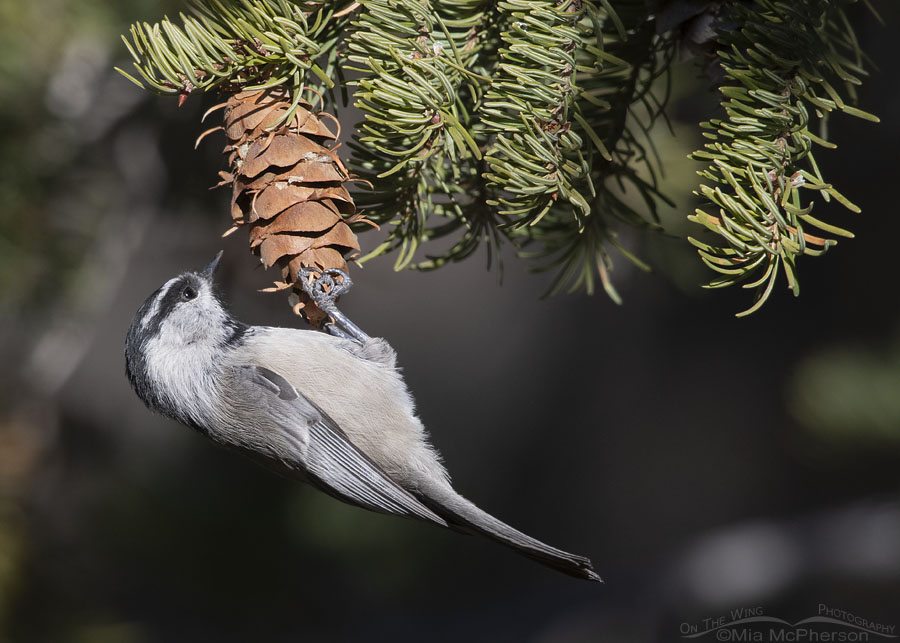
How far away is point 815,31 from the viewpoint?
0.67 metres

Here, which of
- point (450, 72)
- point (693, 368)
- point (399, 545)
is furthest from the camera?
point (693, 368)

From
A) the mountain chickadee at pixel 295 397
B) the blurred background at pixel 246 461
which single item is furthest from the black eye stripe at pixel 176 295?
the blurred background at pixel 246 461

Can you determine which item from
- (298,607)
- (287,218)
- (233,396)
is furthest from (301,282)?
(298,607)

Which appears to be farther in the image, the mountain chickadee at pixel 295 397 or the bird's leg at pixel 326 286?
the mountain chickadee at pixel 295 397

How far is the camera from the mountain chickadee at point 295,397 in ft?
3.70

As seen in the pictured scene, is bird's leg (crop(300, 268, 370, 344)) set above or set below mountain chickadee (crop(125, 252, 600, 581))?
above

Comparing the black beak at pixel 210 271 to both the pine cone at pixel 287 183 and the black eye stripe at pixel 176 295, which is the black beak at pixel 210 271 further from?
the pine cone at pixel 287 183

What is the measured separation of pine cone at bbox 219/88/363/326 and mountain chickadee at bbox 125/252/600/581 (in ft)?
1.20

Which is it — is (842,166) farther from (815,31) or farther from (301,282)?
(301,282)

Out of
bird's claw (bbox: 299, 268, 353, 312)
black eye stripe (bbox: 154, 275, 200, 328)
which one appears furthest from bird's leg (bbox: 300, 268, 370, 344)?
black eye stripe (bbox: 154, 275, 200, 328)

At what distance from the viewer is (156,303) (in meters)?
1.19

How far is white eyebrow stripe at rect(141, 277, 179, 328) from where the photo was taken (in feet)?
3.87

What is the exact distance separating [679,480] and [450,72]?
2.06 metres

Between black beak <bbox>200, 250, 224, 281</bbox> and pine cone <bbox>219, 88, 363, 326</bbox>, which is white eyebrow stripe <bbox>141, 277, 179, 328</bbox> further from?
pine cone <bbox>219, 88, 363, 326</bbox>
